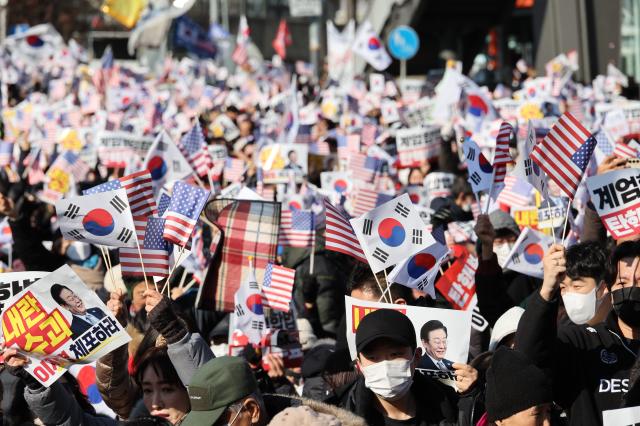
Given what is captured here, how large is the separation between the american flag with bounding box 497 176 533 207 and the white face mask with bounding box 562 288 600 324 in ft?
12.2

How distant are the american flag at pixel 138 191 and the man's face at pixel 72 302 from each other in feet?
5.41

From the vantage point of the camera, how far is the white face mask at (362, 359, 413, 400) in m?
4.55

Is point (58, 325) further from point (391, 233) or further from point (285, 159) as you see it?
point (285, 159)

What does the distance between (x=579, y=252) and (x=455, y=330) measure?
0.63 meters

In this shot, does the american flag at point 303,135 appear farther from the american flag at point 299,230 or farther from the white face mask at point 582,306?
the white face mask at point 582,306

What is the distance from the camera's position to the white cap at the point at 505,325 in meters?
5.36

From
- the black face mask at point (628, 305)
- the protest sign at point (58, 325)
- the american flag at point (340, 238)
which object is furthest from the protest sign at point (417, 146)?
the protest sign at point (58, 325)

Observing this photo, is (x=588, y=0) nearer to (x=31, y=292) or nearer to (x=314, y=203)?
(x=314, y=203)

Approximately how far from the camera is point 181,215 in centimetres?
650

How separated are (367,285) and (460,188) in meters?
4.43

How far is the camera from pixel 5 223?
9617mm

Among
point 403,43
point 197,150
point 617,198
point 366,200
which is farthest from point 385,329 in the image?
point 403,43

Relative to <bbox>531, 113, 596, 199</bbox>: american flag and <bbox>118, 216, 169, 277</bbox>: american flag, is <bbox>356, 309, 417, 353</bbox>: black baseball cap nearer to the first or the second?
<bbox>531, 113, 596, 199</bbox>: american flag

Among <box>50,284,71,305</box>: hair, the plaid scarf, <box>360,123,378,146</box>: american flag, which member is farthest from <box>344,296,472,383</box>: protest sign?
<box>360,123,378,146</box>: american flag
